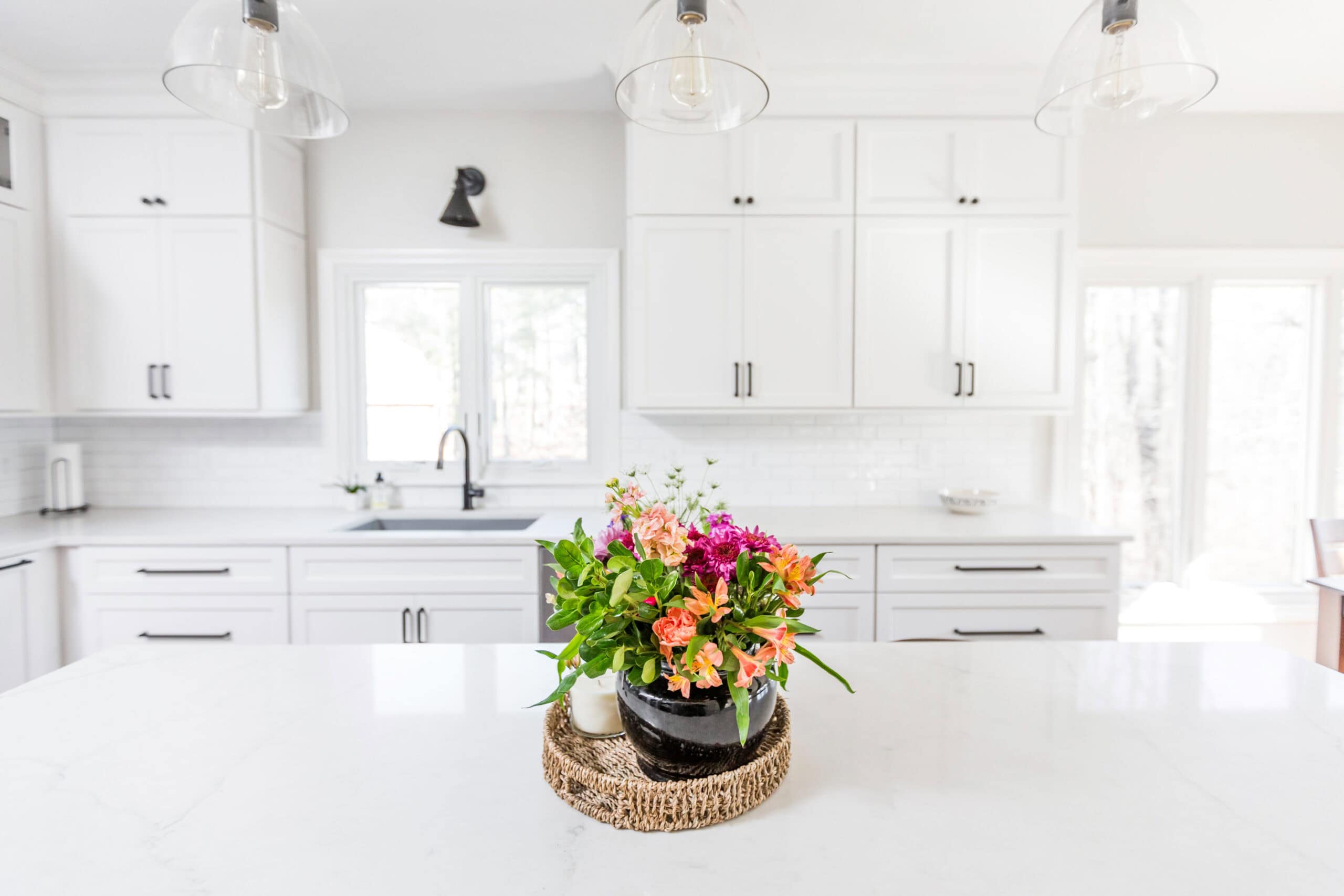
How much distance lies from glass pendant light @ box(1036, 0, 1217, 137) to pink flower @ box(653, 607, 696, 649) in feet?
3.50

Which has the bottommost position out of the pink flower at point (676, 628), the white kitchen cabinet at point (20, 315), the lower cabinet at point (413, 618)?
the lower cabinet at point (413, 618)

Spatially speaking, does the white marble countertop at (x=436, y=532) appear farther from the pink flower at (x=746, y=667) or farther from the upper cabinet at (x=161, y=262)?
the pink flower at (x=746, y=667)

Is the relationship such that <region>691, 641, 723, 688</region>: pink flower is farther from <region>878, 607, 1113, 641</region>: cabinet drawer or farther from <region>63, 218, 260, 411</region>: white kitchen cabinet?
<region>63, 218, 260, 411</region>: white kitchen cabinet

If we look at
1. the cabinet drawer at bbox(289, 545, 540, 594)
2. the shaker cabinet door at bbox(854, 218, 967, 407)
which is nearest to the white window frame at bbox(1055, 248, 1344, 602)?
the shaker cabinet door at bbox(854, 218, 967, 407)

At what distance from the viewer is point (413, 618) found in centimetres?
240

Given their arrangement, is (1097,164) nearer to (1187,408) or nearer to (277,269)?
(1187,408)

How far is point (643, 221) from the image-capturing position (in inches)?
100

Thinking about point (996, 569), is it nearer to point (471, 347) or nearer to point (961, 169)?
point (961, 169)

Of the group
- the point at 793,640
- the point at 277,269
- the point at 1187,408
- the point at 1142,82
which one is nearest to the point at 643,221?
the point at 277,269

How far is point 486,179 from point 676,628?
9.18 feet

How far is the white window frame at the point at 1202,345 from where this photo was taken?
295 cm

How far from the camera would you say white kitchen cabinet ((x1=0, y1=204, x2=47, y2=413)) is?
243cm

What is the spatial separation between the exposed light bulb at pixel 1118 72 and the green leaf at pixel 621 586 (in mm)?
1108

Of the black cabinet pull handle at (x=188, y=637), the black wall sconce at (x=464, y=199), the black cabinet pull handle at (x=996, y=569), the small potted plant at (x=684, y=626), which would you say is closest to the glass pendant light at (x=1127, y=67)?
the small potted plant at (x=684, y=626)
